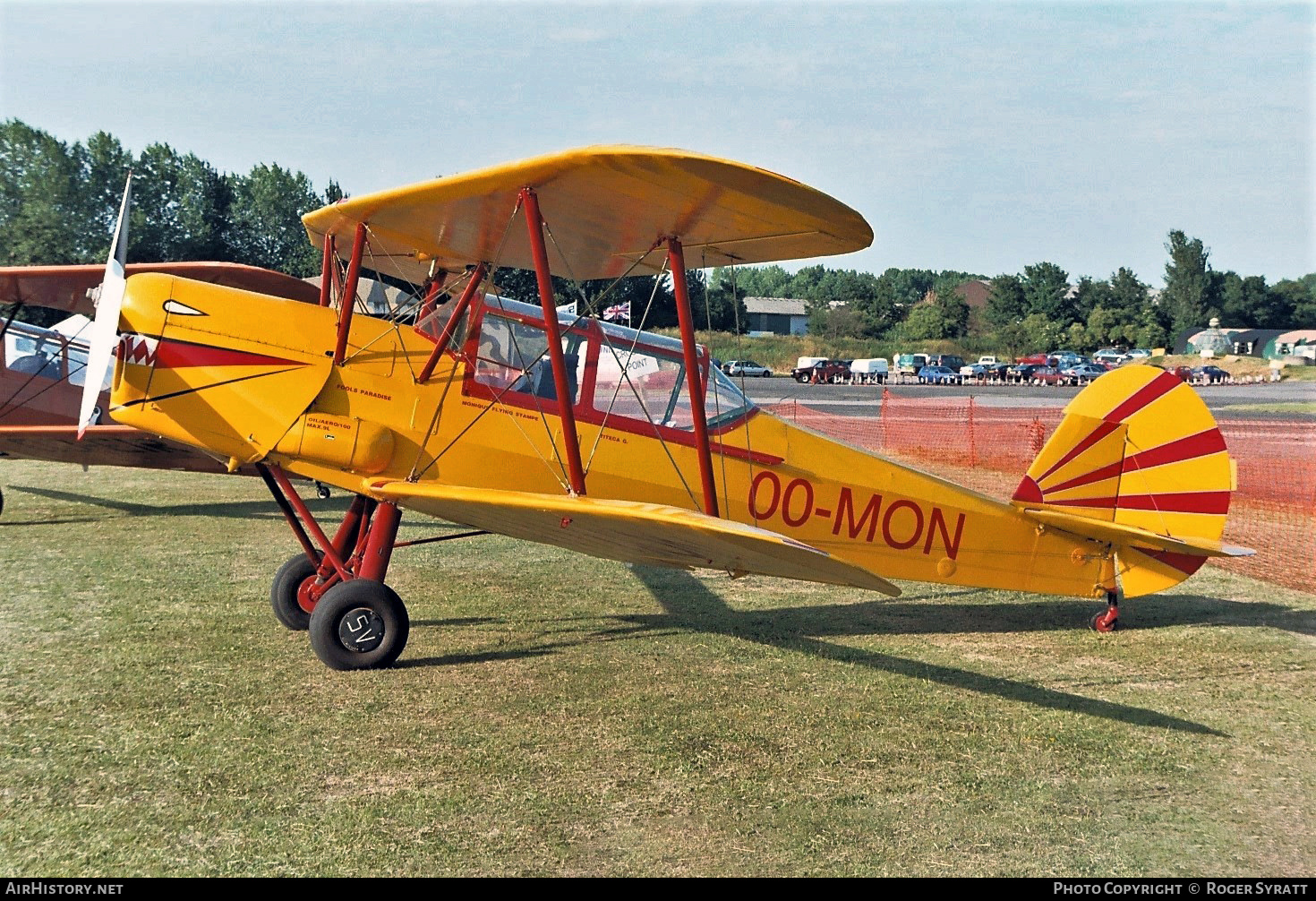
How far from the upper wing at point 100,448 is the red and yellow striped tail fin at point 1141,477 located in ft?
22.8

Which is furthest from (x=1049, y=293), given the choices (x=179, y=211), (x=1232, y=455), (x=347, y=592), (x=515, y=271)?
(x=347, y=592)

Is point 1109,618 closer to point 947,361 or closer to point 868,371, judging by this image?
point 868,371

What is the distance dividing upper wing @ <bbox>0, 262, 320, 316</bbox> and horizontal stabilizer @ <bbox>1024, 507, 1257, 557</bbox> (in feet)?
21.9

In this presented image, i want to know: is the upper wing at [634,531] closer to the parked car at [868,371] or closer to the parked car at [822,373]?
the parked car at [822,373]

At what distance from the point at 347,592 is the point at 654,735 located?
5.82 feet

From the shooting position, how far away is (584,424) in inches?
231

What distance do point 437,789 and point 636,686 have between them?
157cm

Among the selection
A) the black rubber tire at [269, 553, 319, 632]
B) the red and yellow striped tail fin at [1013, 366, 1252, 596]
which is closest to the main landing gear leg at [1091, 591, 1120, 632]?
the red and yellow striped tail fin at [1013, 366, 1252, 596]

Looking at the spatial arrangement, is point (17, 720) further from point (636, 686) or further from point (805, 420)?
point (805, 420)

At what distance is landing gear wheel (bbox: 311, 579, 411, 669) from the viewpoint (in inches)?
207

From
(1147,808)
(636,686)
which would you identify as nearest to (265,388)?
(636,686)

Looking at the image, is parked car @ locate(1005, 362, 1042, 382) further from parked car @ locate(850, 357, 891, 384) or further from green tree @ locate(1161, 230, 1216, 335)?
green tree @ locate(1161, 230, 1216, 335)

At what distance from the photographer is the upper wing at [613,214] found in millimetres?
4363
